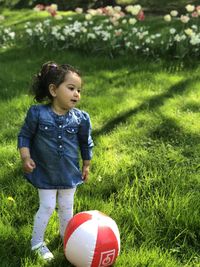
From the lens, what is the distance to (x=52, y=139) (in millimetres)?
3283

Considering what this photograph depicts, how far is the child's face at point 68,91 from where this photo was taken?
3238 millimetres

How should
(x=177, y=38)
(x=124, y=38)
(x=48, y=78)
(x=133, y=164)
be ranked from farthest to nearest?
1. (x=124, y=38)
2. (x=177, y=38)
3. (x=133, y=164)
4. (x=48, y=78)

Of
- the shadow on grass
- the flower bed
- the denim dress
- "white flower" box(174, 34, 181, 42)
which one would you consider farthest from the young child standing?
"white flower" box(174, 34, 181, 42)

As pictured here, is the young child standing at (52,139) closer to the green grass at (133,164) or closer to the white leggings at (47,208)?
the white leggings at (47,208)

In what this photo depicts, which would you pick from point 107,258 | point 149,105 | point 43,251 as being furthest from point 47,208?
point 149,105

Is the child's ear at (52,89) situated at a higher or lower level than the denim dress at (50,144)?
higher

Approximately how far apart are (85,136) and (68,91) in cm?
38

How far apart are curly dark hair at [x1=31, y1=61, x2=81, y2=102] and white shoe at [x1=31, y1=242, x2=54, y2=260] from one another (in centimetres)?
104

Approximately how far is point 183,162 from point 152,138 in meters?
0.68

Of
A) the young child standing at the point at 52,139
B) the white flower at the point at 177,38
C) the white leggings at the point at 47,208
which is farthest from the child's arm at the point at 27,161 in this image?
the white flower at the point at 177,38

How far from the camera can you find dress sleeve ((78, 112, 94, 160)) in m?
3.40

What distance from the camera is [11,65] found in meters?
8.23

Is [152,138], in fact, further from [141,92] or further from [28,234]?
[28,234]

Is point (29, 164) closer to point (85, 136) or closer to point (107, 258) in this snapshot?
point (85, 136)
